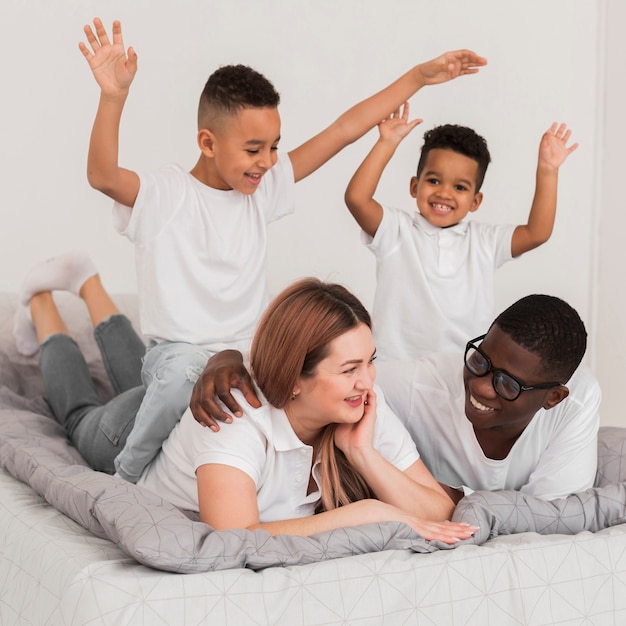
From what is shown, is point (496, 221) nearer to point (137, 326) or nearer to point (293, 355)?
point (137, 326)

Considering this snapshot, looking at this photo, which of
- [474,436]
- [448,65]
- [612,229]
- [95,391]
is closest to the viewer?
[474,436]

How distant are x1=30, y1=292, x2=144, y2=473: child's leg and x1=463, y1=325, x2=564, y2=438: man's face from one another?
2.91 feet

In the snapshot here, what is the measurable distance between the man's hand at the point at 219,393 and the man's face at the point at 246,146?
0.62 m

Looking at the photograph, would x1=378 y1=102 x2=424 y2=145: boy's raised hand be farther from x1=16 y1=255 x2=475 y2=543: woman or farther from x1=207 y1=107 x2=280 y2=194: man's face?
x1=16 y1=255 x2=475 y2=543: woman

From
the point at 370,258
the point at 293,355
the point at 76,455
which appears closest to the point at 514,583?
the point at 293,355

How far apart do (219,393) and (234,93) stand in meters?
0.86

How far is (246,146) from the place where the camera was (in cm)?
244

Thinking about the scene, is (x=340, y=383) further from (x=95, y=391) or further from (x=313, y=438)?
(x=95, y=391)

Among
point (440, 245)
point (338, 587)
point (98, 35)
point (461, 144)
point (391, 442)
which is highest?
point (98, 35)

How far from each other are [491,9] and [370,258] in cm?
119

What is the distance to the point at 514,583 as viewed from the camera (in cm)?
172

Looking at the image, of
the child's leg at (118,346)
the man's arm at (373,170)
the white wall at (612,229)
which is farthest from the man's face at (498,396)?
the white wall at (612,229)

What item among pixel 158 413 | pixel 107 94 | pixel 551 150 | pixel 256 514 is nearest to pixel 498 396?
pixel 256 514

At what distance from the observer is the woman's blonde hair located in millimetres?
1928
